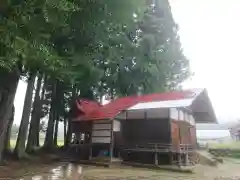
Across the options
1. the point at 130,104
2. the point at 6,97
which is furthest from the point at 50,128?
the point at 130,104

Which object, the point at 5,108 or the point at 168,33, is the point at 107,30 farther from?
the point at 168,33

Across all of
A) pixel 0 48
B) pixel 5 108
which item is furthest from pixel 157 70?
pixel 0 48

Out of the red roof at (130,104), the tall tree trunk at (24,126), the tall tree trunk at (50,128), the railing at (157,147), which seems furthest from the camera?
the tall tree trunk at (50,128)

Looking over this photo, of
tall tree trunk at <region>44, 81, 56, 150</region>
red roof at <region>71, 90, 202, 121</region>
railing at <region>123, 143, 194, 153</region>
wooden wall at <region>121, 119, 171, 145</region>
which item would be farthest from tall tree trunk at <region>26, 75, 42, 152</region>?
railing at <region>123, 143, 194, 153</region>

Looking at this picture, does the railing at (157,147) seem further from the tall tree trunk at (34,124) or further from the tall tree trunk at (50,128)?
the tall tree trunk at (50,128)

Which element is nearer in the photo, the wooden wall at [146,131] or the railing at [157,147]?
the railing at [157,147]

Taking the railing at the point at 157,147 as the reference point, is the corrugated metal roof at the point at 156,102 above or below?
above

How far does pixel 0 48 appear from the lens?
26.4 ft

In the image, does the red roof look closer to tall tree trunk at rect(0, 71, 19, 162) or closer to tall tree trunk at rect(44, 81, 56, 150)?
tall tree trunk at rect(44, 81, 56, 150)

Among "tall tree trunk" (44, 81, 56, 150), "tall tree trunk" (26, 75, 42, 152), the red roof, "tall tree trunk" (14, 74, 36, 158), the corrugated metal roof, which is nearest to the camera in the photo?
the corrugated metal roof

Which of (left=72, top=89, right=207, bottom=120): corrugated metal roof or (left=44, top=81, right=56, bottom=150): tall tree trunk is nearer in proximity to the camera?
(left=72, top=89, right=207, bottom=120): corrugated metal roof

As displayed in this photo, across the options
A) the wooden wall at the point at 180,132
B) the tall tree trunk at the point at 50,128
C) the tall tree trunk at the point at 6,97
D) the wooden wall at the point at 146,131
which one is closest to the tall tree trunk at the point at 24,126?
the tall tree trunk at the point at 6,97

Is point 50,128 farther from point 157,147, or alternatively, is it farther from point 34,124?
point 157,147

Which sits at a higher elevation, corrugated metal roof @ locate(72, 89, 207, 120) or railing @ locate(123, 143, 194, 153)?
corrugated metal roof @ locate(72, 89, 207, 120)
